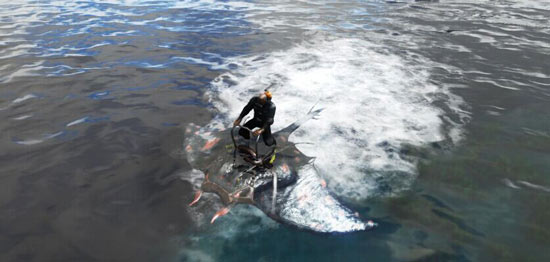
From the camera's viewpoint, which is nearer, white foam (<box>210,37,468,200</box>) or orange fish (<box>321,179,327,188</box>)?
orange fish (<box>321,179,327,188</box>)

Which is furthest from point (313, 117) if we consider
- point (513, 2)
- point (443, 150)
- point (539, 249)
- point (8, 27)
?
point (513, 2)

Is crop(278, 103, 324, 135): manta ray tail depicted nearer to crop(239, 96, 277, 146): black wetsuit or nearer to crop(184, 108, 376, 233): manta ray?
crop(184, 108, 376, 233): manta ray

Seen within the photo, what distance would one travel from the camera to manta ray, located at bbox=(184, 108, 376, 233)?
672cm

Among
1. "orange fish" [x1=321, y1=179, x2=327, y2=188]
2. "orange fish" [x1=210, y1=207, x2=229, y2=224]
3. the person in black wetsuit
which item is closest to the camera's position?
"orange fish" [x1=210, y1=207, x2=229, y2=224]

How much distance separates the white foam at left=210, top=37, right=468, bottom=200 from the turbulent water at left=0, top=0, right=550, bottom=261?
8cm

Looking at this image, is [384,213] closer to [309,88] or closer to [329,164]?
[329,164]

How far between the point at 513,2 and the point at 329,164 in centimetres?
3561

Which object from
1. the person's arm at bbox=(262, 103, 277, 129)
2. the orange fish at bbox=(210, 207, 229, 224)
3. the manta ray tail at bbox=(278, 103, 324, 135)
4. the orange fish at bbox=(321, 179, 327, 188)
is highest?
the person's arm at bbox=(262, 103, 277, 129)

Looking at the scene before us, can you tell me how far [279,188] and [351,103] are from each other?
6686mm

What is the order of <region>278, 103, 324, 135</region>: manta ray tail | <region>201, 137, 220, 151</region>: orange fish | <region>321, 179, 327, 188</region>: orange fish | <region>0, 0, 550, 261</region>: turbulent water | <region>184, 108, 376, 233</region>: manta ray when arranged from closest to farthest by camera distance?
<region>0, 0, 550, 261</region>: turbulent water < <region>184, 108, 376, 233</region>: manta ray < <region>321, 179, 327, 188</region>: orange fish < <region>201, 137, 220, 151</region>: orange fish < <region>278, 103, 324, 135</region>: manta ray tail

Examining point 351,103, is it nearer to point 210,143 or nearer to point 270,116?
point 210,143

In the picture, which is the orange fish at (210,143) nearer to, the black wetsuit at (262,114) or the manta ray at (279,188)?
the manta ray at (279,188)

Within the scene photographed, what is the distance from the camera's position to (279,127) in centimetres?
1083

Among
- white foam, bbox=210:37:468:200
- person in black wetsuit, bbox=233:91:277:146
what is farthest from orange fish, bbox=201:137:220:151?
person in black wetsuit, bbox=233:91:277:146
